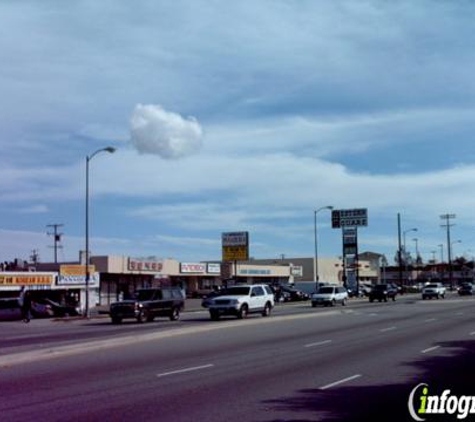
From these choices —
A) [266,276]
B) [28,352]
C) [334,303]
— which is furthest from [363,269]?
[28,352]

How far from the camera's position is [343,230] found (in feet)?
315

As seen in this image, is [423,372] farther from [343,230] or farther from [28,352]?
[343,230]

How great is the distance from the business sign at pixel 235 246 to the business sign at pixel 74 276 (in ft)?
101

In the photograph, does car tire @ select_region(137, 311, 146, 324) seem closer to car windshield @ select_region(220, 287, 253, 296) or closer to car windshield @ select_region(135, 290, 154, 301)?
car windshield @ select_region(135, 290, 154, 301)

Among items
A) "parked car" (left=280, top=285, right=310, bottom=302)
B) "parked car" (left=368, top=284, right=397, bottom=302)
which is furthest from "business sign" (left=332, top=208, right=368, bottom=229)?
"parked car" (left=368, top=284, right=397, bottom=302)

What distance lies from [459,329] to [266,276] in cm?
8002

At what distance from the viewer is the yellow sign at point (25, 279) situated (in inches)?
2014

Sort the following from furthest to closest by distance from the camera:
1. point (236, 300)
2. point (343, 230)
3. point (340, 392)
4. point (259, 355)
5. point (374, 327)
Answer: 1. point (343, 230)
2. point (236, 300)
3. point (374, 327)
4. point (259, 355)
5. point (340, 392)

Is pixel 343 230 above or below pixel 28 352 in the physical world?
Result: above

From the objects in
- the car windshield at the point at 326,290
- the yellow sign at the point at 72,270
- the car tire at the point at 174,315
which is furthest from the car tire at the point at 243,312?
the yellow sign at the point at 72,270

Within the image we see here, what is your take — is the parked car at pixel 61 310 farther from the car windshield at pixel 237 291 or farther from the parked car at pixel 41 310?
the car windshield at pixel 237 291

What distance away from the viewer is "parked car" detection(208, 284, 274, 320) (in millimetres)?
38862

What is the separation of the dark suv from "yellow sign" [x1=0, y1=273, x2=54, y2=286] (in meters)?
15.0

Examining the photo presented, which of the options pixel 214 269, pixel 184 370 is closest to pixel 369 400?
pixel 184 370
